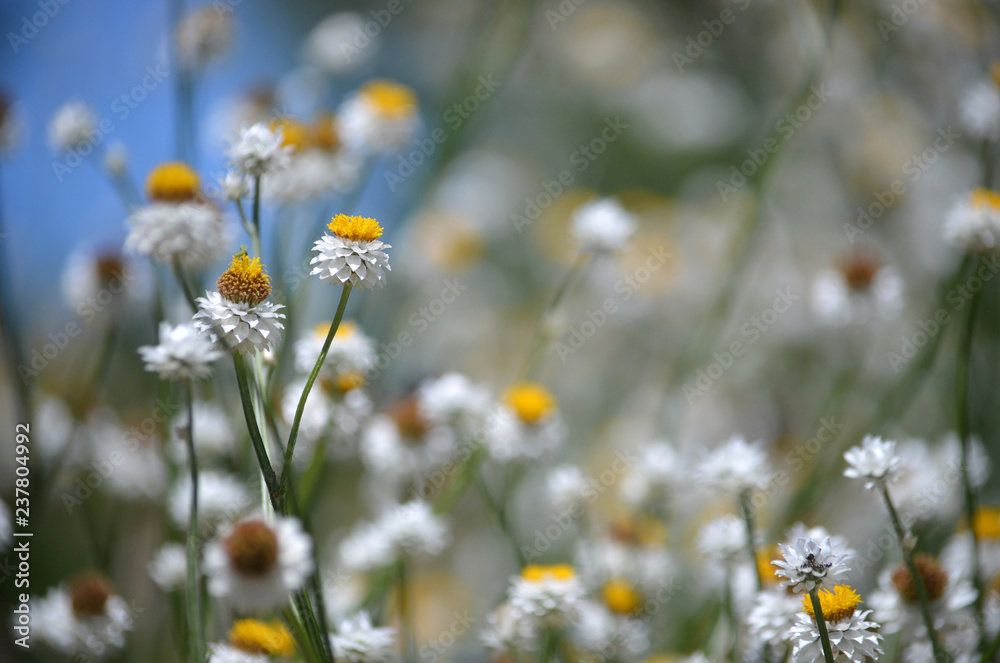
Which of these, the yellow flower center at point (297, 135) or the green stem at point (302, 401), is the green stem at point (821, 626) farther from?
the yellow flower center at point (297, 135)

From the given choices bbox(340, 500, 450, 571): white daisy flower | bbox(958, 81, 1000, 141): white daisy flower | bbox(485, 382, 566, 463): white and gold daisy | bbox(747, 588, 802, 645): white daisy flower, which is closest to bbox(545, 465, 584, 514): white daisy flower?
bbox(485, 382, 566, 463): white and gold daisy

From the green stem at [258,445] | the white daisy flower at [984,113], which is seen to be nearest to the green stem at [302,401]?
the green stem at [258,445]

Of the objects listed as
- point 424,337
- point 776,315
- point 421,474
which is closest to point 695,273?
point 776,315

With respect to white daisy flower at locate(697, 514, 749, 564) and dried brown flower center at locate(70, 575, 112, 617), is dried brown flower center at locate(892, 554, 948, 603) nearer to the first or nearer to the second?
white daisy flower at locate(697, 514, 749, 564)

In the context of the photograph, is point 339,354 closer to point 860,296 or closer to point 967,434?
point 967,434

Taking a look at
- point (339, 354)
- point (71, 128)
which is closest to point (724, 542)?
point (339, 354)

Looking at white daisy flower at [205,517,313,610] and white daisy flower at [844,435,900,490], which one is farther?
white daisy flower at [844,435,900,490]

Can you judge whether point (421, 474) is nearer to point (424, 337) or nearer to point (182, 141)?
point (182, 141)
